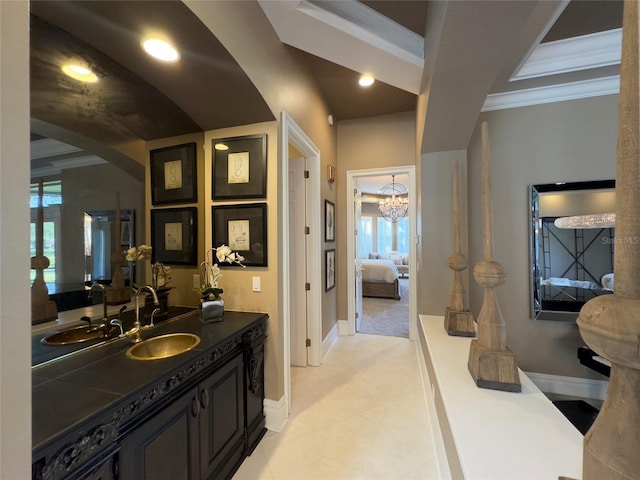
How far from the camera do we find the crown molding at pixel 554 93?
2.21 m

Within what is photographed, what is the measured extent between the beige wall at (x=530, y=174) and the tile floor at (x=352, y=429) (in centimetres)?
110

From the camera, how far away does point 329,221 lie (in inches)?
136

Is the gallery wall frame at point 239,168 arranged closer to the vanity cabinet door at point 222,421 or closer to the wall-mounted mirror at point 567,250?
the vanity cabinet door at point 222,421

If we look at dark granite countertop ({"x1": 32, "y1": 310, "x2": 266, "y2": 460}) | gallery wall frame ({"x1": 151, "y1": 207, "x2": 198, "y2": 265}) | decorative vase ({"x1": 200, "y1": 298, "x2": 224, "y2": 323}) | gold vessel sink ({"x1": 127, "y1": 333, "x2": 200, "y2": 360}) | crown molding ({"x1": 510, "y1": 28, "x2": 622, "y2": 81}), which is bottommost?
gold vessel sink ({"x1": 127, "y1": 333, "x2": 200, "y2": 360})

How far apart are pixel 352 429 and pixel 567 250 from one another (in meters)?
2.33

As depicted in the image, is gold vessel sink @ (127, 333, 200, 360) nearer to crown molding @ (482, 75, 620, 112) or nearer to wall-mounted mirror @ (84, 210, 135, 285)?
wall-mounted mirror @ (84, 210, 135, 285)

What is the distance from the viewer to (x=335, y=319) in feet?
12.2

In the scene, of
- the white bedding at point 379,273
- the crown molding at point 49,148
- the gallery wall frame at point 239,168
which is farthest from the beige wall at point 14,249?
the white bedding at point 379,273

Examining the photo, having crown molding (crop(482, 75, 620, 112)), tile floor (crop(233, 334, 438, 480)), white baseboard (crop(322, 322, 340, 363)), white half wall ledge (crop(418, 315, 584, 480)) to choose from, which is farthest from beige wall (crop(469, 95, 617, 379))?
white baseboard (crop(322, 322, 340, 363))

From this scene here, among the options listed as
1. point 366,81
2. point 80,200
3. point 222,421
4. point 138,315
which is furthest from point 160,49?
point 222,421

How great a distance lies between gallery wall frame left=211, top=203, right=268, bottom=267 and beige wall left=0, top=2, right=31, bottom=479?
1370 millimetres

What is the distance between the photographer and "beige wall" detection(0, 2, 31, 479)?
554 mm

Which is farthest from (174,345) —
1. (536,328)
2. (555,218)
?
(555,218)

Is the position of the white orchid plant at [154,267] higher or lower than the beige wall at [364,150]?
lower
